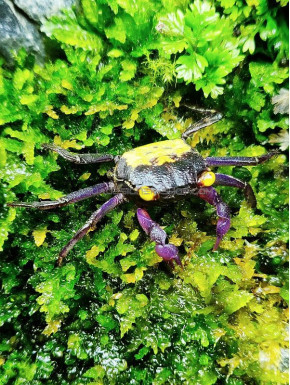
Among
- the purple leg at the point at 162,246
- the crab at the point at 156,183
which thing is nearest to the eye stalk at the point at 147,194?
the crab at the point at 156,183

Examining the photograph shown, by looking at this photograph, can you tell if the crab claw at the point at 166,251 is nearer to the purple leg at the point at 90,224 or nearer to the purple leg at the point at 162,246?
the purple leg at the point at 162,246

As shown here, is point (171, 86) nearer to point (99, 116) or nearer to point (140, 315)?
point (99, 116)

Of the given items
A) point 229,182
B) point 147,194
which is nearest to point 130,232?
point 147,194

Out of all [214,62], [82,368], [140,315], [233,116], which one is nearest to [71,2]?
[214,62]

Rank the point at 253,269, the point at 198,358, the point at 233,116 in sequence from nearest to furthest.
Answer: the point at 198,358 → the point at 253,269 → the point at 233,116

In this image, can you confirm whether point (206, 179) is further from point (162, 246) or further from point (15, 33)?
point (15, 33)
